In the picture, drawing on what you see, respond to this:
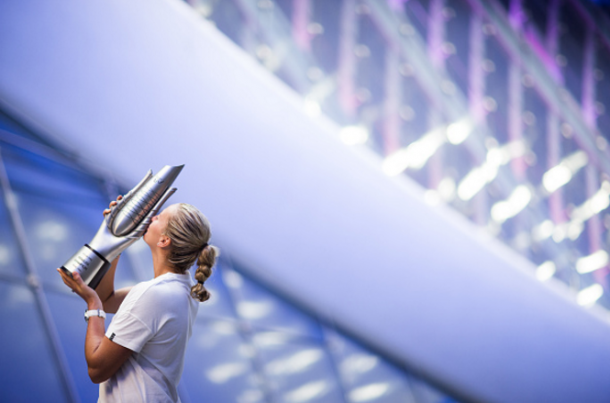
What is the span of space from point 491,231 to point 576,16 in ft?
25.9

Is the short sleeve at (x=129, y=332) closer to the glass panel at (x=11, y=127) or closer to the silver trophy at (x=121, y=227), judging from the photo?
the silver trophy at (x=121, y=227)

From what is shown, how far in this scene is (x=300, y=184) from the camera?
24.7 ft

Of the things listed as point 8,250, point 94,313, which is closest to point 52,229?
point 8,250

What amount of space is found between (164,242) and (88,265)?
0.34 meters

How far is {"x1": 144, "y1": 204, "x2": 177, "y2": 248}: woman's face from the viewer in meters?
2.72

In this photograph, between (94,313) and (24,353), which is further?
(24,353)

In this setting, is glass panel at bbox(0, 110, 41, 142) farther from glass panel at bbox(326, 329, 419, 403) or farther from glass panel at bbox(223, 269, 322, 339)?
glass panel at bbox(326, 329, 419, 403)

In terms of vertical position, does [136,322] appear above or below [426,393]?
below

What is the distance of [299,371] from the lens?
23.4 ft

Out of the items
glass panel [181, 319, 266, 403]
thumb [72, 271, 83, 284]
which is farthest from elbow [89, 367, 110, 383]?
glass panel [181, 319, 266, 403]

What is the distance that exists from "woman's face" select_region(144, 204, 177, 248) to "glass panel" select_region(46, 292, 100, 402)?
2.64 meters

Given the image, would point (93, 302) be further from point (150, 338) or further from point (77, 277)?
point (150, 338)

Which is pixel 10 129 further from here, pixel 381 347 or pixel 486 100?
pixel 486 100

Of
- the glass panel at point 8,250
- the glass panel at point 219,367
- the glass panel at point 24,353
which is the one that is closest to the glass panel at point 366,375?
the glass panel at point 219,367
